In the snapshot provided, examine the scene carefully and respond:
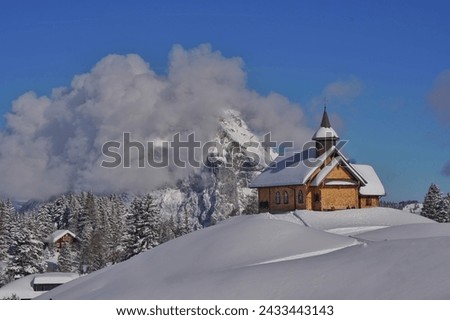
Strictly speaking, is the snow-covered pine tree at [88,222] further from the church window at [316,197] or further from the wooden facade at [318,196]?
the church window at [316,197]

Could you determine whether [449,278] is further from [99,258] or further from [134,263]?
[99,258]

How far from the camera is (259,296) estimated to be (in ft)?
63.5

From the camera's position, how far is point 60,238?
10112 cm

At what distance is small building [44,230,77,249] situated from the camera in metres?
98.1

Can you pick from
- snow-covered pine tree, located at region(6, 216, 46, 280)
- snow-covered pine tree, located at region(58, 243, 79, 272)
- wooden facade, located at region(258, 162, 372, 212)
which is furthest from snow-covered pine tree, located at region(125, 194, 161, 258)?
snow-covered pine tree, located at region(58, 243, 79, 272)

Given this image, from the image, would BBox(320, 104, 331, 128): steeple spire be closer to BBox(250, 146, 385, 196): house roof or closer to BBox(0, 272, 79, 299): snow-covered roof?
BBox(250, 146, 385, 196): house roof

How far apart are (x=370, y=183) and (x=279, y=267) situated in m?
35.7

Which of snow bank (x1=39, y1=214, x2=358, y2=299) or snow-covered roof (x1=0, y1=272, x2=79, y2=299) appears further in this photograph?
snow-covered roof (x1=0, y1=272, x2=79, y2=299)

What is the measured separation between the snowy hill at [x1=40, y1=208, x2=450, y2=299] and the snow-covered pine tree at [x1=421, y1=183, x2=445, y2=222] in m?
33.5

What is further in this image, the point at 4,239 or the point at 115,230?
the point at 115,230

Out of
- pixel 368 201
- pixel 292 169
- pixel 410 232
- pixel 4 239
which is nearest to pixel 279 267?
pixel 410 232

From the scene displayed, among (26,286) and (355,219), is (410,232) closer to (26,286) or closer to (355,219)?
(355,219)

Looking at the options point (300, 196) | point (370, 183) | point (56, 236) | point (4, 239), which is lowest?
point (4, 239)

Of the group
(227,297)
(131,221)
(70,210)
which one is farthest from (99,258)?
(227,297)
